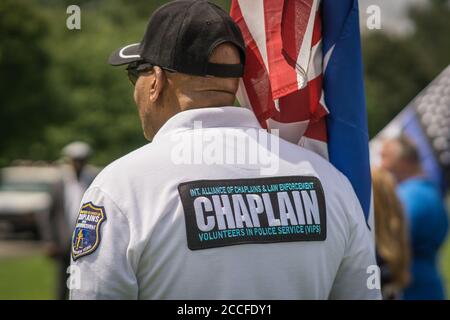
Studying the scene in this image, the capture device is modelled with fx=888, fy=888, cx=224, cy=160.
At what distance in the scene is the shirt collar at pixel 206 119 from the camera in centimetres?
258

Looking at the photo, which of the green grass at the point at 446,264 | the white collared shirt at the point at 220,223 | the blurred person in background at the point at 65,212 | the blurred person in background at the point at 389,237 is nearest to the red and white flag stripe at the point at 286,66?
the white collared shirt at the point at 220,223

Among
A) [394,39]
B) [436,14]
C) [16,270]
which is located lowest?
[16,270]

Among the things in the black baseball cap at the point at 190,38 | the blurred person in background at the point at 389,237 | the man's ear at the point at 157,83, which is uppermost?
the black baseball cap at the point at 190,38

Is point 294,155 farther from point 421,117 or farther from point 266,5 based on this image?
point 421,117

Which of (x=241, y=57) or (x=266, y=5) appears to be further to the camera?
(x=266, y=5)

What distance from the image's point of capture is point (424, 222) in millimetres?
6160

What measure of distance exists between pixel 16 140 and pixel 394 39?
3374cm

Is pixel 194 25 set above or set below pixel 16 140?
below

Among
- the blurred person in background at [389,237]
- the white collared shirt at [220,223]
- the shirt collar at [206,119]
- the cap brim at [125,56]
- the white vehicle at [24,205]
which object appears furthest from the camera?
the white vehicle at [24,205]

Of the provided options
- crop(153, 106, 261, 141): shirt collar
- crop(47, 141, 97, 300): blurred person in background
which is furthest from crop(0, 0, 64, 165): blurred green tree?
crop(153, 106, 261, 141): shirt collar

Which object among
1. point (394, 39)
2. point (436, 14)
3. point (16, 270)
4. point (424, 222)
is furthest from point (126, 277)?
point (436, 14)

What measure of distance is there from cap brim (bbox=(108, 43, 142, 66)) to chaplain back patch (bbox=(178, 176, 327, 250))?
52cm

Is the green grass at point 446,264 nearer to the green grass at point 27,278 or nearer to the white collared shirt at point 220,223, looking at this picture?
the green grass at point 27,278

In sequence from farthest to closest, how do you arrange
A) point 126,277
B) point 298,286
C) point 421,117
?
point 421,117 → point 298,286 → point 126,277
